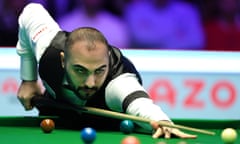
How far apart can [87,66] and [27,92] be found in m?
0.86

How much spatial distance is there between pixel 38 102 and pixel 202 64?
2683mm

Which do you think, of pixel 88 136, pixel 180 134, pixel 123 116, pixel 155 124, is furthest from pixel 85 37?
pixel 88 136

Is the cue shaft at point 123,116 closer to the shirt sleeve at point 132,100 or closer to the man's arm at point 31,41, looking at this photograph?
the shirt sleeve at point 132,100

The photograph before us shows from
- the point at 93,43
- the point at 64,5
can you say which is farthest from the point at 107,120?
the point at 64,5

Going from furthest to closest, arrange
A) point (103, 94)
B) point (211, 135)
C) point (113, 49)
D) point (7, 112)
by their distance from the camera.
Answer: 1. point (7, 112)
2. point (113, 49)
3. point (103, 94)
4. point (211, 135)

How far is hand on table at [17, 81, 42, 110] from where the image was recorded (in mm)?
4707

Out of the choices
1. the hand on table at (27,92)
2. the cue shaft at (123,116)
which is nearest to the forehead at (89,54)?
the cue shaft at (123,116)

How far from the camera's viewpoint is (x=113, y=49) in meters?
4.50

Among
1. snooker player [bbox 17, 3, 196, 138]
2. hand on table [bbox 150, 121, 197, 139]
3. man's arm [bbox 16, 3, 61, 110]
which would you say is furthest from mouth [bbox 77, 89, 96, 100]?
man's arm [bbox 16, 3, 61, 110]

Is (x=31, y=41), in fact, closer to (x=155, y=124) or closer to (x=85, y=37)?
(x=85, y=37)

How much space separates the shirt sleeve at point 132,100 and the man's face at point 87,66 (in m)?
0.11

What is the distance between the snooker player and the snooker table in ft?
0.43

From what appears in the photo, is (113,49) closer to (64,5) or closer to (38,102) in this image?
(38,102)

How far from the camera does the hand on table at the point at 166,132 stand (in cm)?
376
